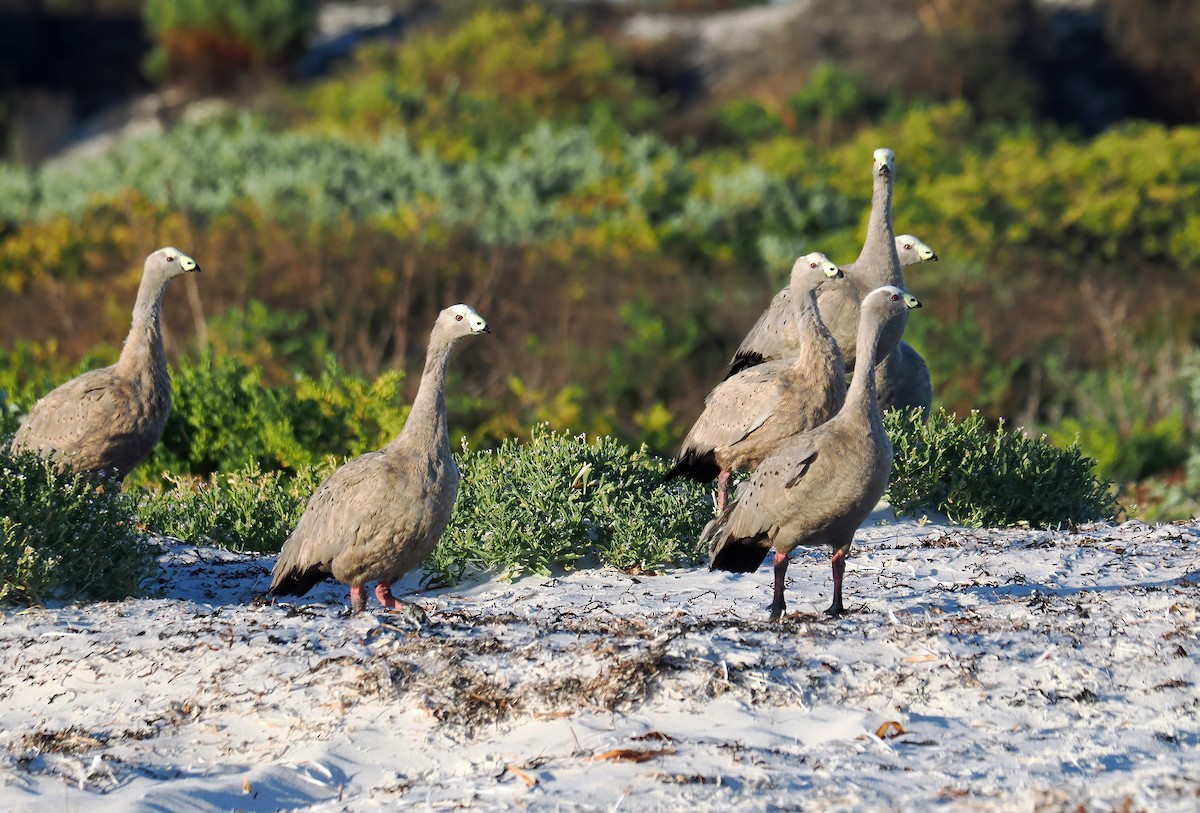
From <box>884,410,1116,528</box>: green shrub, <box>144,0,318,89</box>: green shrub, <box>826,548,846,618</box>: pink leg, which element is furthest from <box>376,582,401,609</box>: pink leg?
<box>144,0,318,89</box>: green shrub

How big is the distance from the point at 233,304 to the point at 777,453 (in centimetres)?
1227

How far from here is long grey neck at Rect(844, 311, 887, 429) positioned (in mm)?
6738

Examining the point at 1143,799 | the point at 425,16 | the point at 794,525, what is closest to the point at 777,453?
the point at 794,525

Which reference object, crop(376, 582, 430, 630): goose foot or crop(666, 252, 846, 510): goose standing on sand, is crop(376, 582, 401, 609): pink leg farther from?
crop(666, 252, 846, 510): goose standing on sand

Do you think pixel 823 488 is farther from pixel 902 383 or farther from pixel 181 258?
pixel 181 258

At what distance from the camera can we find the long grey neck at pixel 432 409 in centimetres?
702

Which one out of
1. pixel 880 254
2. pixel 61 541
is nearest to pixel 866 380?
pixel 880 254

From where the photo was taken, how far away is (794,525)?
6699mm

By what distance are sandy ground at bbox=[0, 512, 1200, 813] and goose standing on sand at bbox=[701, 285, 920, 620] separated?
12.8 inches

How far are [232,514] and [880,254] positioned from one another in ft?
12.6

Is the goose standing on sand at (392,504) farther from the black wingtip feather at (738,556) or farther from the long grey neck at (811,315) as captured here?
the long grey neck at (811,315)

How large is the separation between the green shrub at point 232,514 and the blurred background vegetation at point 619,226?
1.73 metres

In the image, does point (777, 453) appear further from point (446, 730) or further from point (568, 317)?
point (568, 317)

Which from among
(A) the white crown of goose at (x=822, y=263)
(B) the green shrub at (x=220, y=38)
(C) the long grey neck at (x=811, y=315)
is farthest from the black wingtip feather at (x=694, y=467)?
(B) the green shrub at (x=220, y=38)
